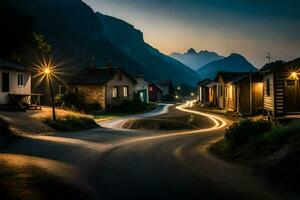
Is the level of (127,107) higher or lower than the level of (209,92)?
lower

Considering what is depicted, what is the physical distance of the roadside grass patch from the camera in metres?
26.7

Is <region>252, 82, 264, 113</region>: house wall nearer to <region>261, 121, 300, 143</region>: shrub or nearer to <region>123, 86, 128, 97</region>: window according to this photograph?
<region>123, 86, 128, 97</region>: window

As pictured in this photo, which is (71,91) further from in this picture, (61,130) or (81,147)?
(81,147)

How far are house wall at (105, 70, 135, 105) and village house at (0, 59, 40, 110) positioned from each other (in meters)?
18.3

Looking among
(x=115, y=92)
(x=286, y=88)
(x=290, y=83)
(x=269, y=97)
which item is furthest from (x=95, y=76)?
(x=290, y=83)

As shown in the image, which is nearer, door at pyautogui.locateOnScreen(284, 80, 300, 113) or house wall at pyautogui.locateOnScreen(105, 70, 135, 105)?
door at pyautogui.locateOnScreen(284, 80, 300, 113)

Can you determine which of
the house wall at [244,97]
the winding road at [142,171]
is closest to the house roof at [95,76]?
the house wall at [244,97]

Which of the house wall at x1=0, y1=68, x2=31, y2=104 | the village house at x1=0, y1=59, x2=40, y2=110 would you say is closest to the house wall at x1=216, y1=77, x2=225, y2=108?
the house wall at x1=0, y1=68, x2=31, y2=104

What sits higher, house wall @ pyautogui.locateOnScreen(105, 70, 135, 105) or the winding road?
house wall @ pyautogui.locateOnScreen(105, 70, 135, 105)

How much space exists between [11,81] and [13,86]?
0.65 meters

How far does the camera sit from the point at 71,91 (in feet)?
187

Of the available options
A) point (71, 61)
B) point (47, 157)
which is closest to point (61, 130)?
point (47, 157)

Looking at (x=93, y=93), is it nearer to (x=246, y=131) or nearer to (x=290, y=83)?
(x=290, y=83)

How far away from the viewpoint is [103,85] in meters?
54.2
